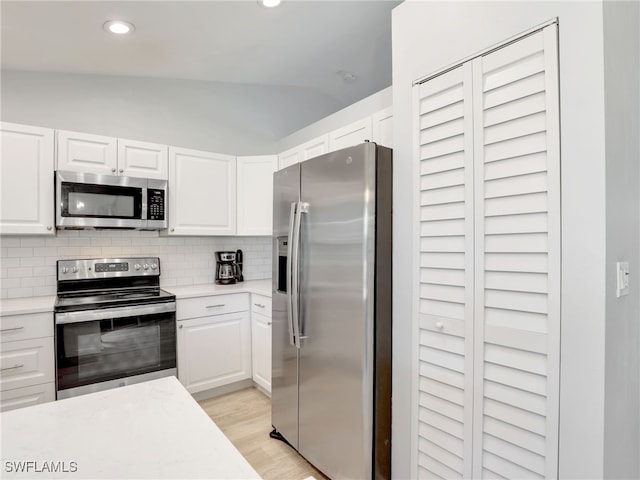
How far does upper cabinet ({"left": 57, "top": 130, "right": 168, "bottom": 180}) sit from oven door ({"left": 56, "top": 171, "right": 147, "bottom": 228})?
105 millimetres

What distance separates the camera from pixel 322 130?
2.90 m

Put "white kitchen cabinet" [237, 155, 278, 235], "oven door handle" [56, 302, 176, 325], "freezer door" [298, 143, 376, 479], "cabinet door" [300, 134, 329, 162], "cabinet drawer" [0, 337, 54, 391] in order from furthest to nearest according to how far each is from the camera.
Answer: "white kitchen cabinet" [237, 155, 278, 235], "cabinet door" [300, 134, 329, 162], "oven door handle" [56, 302, 176, 325], "cabinet drawer" [0, 337, 54, 391], "freezer door" [298, 143, 376, 479]

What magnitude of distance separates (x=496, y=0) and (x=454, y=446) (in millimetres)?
1753

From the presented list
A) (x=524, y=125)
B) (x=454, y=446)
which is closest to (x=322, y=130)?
(x=524, y=125)

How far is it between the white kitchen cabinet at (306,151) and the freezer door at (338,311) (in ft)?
2.53

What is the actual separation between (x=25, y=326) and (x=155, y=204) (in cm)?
115

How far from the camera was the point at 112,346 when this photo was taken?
96.7 inches

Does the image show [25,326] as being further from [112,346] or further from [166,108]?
[166,108]

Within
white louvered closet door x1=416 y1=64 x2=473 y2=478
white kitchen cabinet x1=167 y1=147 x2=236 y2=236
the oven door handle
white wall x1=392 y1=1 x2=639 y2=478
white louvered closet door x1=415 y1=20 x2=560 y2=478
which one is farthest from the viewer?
white kitchen cabinet x1=167 y1=147 x2=236 y2=236

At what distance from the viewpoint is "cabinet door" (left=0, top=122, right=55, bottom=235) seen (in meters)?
2.30

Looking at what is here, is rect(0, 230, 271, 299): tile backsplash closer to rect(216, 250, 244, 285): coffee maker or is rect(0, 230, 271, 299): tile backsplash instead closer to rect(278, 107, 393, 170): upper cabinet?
rect(216, 250, 244, 285): coffee maker

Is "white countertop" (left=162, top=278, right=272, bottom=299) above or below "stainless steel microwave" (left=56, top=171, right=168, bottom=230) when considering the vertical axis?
below

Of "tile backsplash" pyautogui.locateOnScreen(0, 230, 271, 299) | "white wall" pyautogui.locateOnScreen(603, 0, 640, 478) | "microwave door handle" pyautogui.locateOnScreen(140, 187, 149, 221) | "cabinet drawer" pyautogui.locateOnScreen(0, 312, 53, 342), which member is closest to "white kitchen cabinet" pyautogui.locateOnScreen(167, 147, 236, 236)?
"microwave door handle" pyautogui.locateOnScreen(140, 187, 149, 221)

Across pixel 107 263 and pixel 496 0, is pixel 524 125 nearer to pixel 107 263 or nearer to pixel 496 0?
pixel 496 0
